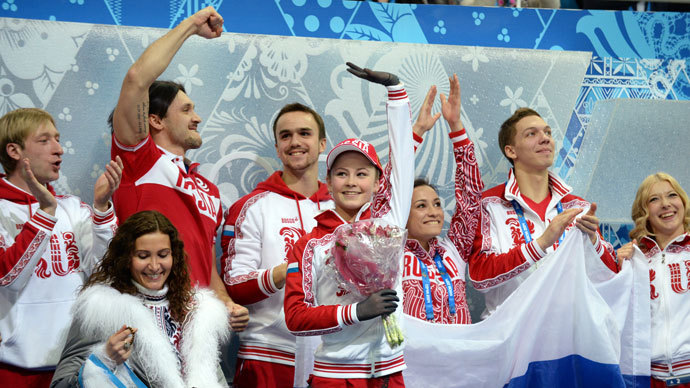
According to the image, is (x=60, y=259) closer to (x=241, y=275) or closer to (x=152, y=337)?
(x=241, y=275)

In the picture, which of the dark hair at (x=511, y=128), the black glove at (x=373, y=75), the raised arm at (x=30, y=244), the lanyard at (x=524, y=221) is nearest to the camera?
the black glove at (x=373, y=75)

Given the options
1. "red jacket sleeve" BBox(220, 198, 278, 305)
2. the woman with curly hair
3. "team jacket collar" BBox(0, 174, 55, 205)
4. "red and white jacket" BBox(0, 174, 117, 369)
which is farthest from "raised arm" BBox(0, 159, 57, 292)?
the woman with curly hair

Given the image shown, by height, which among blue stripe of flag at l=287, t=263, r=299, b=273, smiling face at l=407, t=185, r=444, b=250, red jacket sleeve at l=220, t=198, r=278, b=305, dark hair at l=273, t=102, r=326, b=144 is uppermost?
dark hair at l=273, t=102, r=326, b=144

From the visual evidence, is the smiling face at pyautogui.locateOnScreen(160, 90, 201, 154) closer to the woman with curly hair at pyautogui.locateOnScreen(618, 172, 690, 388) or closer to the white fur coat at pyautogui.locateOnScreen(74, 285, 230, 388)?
the white fur coat at pyautogui.locateOnScreen(74, 285, 230, 388)

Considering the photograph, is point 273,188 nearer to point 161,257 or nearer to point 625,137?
point 161,257

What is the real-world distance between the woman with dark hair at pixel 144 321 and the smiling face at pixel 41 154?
880mm

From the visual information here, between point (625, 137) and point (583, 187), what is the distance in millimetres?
409

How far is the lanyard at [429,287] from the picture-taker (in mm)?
3646

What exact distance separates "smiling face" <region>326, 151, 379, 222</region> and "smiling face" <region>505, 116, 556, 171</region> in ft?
4.38

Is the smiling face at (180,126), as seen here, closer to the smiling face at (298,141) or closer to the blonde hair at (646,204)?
the smiling face at (298,141)

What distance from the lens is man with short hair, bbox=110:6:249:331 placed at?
3389 millimetres

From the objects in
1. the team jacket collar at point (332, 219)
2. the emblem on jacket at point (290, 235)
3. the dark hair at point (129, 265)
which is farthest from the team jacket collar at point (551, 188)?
the dark hair at point (129, 265)

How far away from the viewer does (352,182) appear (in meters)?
3.09

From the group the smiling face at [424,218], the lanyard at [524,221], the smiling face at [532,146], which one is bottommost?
the smiling face at [424,218]
